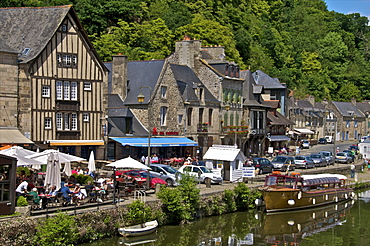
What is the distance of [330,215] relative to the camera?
3459 centimetres

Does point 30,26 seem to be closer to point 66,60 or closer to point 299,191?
point 66,60

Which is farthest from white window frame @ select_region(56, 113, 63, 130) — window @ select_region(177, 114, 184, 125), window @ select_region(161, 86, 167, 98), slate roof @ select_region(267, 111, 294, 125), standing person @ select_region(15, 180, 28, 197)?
slate roof @ select_region(267, 111, 294, 125)

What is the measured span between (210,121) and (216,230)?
2344 cm

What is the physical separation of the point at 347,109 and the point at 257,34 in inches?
760

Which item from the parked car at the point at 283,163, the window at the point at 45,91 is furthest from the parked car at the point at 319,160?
the window at the point at 45,91

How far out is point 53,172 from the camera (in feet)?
79.8

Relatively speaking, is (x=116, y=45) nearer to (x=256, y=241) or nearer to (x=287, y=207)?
(x=287, y=207)

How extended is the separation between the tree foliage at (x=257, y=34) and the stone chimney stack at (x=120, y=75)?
1496 centimetres

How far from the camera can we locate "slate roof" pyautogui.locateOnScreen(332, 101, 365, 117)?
93688 mm

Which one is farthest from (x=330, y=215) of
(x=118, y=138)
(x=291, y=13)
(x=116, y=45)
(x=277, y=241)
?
(x=291, y=13)

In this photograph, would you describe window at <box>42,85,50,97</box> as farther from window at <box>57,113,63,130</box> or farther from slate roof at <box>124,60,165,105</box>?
slate roof at <box>124,60,165,105</box>

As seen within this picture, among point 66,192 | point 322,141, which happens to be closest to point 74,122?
point 66,192

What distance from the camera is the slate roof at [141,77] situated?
43.6m

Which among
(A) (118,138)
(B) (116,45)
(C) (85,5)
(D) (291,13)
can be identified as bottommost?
(A) (118,138)
